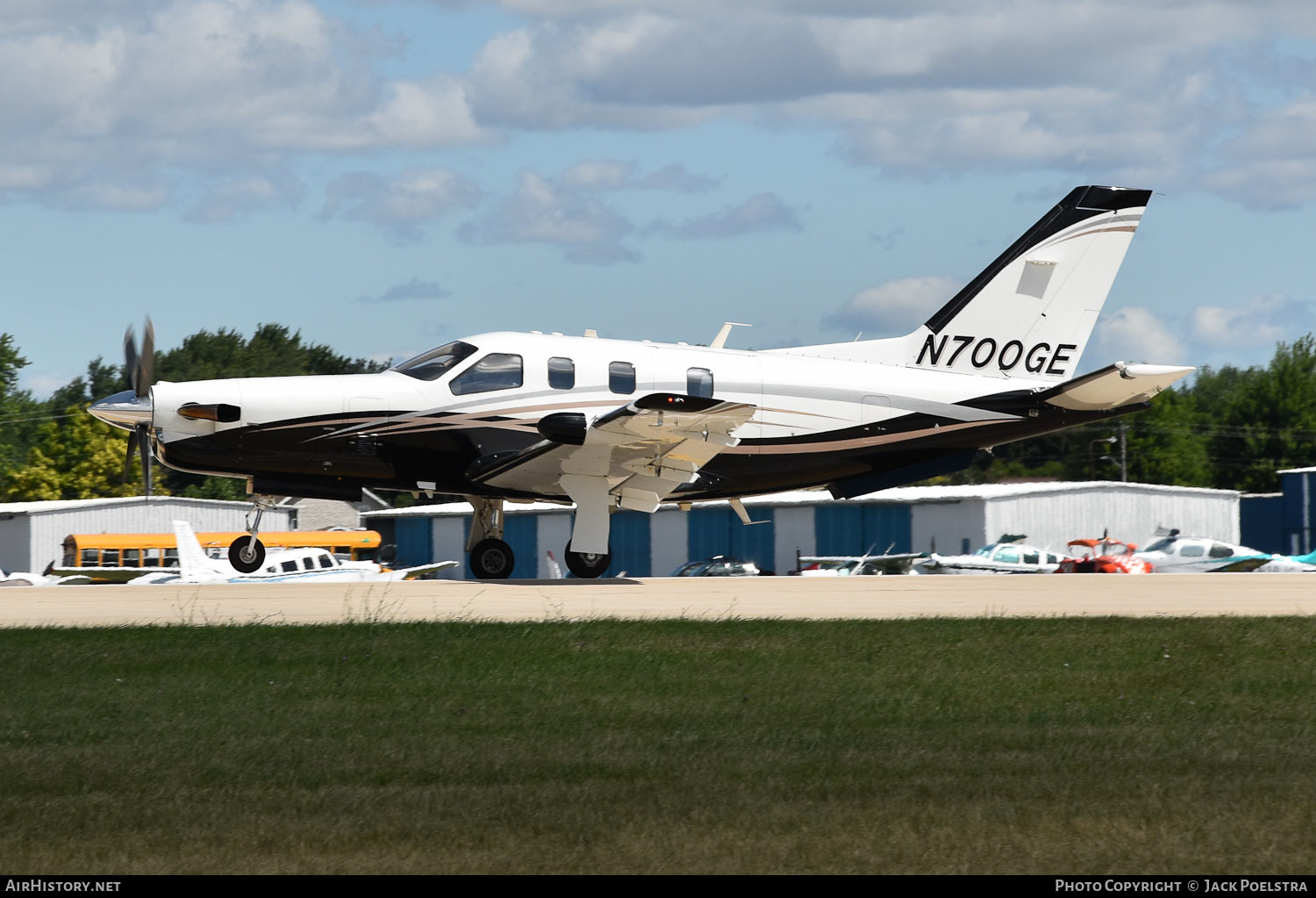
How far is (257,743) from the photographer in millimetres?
9305

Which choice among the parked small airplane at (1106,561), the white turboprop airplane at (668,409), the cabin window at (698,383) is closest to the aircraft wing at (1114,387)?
the white turboprop airplane at (668,409)

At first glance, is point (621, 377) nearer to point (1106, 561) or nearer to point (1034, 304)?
point (1034, 304)

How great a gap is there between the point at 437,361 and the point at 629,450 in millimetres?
2793

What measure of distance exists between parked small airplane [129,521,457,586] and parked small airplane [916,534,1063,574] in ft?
51.3

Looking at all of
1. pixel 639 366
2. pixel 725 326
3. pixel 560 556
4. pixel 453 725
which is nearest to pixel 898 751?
pixel 453 725

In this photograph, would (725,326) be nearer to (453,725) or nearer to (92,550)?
(453,725)

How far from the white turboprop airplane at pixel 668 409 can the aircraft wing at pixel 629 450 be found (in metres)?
0.03

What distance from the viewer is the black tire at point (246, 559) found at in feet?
59.7

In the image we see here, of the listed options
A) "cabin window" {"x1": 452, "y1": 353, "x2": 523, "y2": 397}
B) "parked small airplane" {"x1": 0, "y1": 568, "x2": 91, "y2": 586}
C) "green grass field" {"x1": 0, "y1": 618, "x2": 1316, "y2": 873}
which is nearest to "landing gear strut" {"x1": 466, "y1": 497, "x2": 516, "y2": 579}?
"cabin window" {"x1": 452, "y1": 353, "x2": 523, "y2": 397}

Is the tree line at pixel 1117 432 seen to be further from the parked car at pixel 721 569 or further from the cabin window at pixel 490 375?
the cabin window at pixel 490 375

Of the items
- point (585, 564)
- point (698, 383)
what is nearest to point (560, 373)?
point (698, 383)

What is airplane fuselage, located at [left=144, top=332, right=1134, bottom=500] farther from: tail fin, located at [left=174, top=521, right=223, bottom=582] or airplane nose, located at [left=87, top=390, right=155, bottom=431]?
tail fin, located at [left=174, top=521, right=223, bottom=582]

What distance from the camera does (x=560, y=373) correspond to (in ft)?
59.9
